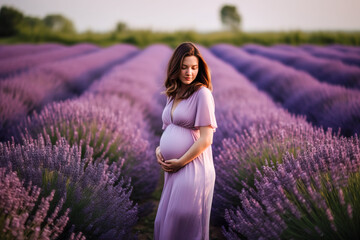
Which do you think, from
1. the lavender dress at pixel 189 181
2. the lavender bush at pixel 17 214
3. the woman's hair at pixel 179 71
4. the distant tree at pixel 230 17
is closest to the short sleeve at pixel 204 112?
the lavender dress at pixel 189 181

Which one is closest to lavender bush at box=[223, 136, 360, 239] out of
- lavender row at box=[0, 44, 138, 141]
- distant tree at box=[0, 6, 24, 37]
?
lavender row at box=[0, 44, 138, 141]

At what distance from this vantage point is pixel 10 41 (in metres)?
22.8

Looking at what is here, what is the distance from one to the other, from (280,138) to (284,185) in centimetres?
78

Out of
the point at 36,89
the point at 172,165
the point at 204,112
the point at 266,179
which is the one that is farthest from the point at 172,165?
the point at 36,89

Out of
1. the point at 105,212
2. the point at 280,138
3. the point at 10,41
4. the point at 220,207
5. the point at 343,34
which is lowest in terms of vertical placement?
the point at 220,207

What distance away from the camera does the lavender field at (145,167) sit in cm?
115

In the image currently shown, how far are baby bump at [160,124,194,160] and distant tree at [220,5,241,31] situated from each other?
5524cm

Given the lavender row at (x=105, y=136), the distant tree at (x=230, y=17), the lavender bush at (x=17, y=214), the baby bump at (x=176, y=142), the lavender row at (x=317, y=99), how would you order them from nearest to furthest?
the lavender bush at (x=17, y=214)
the baby bump at (x=176, y=142)
the lavender row at (x=105, y=136)
the lavender row at (x=317, y=99)
the distant tree at (x=230, y=17)

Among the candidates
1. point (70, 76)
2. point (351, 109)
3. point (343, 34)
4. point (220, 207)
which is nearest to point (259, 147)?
point (220, 207)

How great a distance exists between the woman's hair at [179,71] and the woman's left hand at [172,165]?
15.3 inches

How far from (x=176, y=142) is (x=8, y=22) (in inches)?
1215

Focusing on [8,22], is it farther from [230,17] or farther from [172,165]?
[230,17]

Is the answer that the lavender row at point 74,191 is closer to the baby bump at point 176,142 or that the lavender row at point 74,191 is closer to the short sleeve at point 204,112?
the baby bump at point 176,142

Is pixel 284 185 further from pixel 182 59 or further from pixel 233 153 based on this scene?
pixel 182 59
